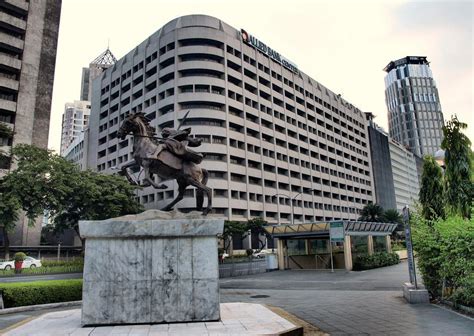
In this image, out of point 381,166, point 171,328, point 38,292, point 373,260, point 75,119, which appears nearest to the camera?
point 171,328

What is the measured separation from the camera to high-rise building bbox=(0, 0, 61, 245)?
45.9 meters

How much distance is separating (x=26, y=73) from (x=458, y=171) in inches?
2039

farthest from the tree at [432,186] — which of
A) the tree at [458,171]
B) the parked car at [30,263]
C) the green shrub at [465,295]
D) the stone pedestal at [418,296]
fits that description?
the parked car at [30,263]

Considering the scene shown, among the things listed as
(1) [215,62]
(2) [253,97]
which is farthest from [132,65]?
(2) [253,97]

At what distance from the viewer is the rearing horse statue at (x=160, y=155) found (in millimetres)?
10414

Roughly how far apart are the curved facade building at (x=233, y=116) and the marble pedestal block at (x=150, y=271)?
46398 mm

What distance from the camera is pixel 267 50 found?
7625 centimetres

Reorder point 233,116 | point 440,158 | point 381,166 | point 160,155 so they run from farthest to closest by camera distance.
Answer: point 381,166 < point 233,116 < point 440,158 < point 160,155

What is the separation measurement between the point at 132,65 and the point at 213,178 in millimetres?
30933

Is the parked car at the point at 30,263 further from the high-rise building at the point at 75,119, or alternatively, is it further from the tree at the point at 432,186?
the high-rise building at the point at 75,119

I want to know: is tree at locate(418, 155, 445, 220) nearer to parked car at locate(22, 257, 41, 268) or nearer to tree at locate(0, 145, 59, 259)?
tree at locate(0, 145, 59, 259)

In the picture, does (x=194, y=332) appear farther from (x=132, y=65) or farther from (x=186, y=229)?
(x=132, y=65)

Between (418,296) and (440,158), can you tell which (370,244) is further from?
(418,296)

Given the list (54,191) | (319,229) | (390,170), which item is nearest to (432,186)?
(319,229)
